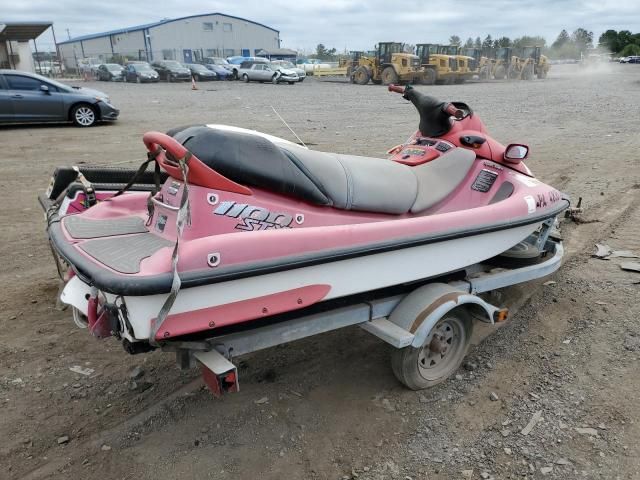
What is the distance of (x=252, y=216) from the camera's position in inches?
112

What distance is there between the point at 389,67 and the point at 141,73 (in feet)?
54.3

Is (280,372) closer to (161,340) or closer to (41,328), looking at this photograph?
(161,340)

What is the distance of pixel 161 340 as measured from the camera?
2479mm

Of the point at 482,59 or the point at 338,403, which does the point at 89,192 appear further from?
the point at 482,59

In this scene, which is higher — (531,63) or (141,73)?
(531,63)

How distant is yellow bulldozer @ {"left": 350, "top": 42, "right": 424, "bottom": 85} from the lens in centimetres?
2870

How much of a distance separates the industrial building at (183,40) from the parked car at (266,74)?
96.6 feet

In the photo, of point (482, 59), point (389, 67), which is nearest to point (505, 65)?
point (482, 59)

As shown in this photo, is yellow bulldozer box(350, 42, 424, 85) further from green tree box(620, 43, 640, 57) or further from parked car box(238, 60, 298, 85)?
green tree box(620, 43, 640, 57)

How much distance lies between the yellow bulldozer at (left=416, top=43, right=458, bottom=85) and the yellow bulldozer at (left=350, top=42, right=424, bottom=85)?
1.77 feet

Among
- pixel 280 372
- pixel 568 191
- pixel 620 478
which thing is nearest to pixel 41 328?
pixel 280 372

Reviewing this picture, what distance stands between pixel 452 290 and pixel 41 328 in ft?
10.1

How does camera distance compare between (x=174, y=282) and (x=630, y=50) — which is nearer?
(x=174, y=282)

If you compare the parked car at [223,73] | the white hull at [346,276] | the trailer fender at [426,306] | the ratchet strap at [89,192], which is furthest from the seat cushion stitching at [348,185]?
the parked car at [223,73]
